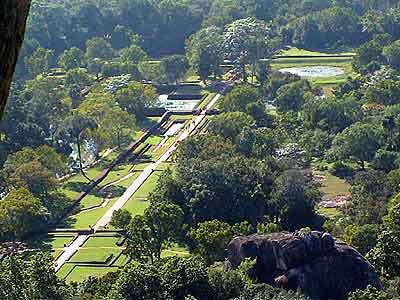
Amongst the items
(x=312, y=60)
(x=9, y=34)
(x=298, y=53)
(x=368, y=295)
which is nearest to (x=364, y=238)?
(x=368, y=295)

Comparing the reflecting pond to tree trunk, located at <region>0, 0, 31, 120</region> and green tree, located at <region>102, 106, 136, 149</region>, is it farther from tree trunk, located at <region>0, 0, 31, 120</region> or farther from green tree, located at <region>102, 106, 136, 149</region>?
tree trunk, located at <region>0, 0, 31, 120</region>

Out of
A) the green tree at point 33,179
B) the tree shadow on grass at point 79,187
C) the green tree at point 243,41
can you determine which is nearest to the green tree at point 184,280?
the green tree at point 33,179

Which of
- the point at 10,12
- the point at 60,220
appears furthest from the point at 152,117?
the point at 10,12

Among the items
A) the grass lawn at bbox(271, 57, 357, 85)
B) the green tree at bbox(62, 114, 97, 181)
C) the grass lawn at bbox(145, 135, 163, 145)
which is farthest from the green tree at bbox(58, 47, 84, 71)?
the green tree at bbox(62, 114, 97, 181)

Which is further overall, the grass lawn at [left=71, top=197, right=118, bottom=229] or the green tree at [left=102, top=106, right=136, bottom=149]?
the green tree at [left=102, top=106, right=136, bottom=149]

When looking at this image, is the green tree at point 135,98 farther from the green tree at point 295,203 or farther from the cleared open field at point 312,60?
the green tree at point 295,203

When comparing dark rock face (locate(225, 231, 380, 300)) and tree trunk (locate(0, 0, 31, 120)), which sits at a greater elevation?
tree trunk (locate(0, 0, 31, 120))
